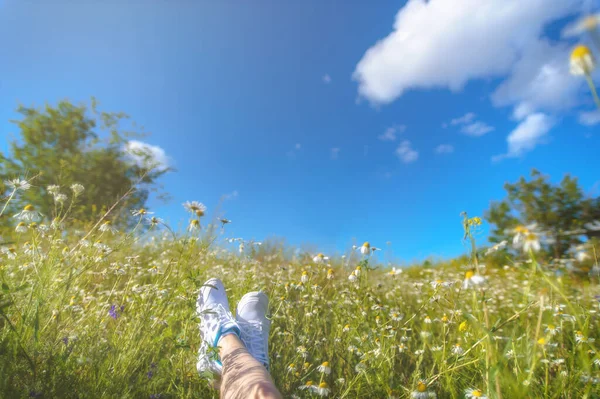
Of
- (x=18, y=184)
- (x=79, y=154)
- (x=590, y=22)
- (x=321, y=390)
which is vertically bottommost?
(x=321, y=390)

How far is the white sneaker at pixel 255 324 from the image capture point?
2.22 metres

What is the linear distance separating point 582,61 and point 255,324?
7.75 ft

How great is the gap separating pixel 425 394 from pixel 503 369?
1.02 m

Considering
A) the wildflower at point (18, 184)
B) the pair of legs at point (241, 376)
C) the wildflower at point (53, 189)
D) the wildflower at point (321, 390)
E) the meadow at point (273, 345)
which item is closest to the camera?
the meadow at point (273, 345)

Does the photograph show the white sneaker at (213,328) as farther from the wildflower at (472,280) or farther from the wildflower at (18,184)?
the wildflower at (472,280)

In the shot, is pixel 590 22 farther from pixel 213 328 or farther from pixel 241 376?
pixel 213 328

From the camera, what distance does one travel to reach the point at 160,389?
2.01 meters

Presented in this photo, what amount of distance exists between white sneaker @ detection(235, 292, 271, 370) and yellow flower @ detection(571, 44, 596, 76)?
2144mm

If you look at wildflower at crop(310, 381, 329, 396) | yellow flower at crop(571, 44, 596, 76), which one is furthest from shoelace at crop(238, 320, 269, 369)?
yellow flower at crop(571, 44, 596, 76)

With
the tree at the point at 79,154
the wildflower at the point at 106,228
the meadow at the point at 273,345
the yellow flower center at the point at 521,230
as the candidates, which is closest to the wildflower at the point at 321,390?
the meadow at the point at 273,345

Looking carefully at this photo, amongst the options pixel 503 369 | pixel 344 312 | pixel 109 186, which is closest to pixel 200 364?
pixel 344 312

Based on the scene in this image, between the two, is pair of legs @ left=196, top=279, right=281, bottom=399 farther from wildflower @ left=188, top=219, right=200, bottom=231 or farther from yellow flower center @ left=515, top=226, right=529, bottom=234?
yellow flower center @ left=515, top=226, right=529, bottom=234

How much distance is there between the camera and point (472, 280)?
0.89 m

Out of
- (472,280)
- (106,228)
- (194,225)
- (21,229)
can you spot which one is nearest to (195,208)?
(194,225)
